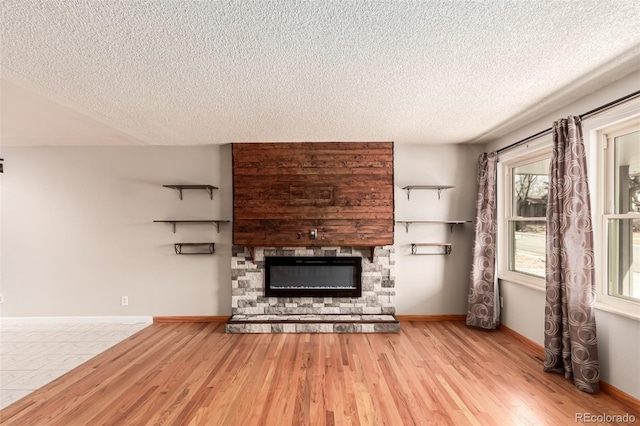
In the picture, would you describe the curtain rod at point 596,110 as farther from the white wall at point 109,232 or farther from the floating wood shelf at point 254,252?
the white wall at point 109,232

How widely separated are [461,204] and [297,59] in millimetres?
3298

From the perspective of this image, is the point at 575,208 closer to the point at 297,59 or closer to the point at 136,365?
the point at 297,59

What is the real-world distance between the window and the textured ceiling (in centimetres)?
52

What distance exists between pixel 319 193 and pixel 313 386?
2.30 m

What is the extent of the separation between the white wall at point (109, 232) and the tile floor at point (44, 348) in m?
0.25

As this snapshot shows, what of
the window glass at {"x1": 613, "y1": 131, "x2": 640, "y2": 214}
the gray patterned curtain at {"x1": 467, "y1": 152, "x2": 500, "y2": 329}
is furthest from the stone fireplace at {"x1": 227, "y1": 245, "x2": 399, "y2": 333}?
the window glass at {"x1": 613, "y1": 131, "x2": 640, "y2": 214}

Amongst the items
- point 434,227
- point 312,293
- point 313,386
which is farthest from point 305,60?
point 434,227

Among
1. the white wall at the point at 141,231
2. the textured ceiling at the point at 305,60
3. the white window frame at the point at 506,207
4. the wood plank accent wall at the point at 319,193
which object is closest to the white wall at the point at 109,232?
the white wall at the point at 141,231

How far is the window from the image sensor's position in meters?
2.38

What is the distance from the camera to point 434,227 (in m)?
4.35

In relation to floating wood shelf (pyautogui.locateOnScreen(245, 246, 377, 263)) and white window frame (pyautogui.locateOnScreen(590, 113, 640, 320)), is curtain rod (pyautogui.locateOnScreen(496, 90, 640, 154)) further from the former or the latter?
floating wood shelf (pyautogui.locateOnScreen(245, 246, 377, 263))

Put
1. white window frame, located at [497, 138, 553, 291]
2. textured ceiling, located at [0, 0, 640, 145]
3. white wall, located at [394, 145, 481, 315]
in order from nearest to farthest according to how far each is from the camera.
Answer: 1. textured ceiling, located at [0, 0, 640, 145]
2. white window frame, located at [497, 138, 553, 291]
3. white wall, located at [394, 145, 481, 315]

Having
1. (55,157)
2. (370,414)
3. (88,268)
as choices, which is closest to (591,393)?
(370,414)

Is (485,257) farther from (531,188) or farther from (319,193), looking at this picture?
(319,193)
